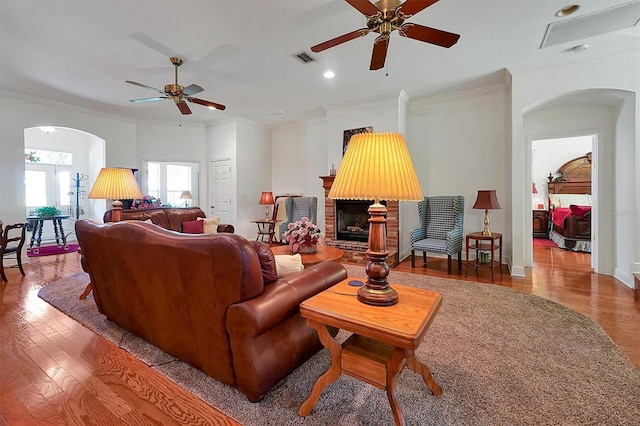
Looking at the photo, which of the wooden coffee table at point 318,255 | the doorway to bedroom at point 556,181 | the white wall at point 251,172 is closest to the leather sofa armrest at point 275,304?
the wooden coffee table at point 318,255

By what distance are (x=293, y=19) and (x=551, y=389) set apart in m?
3.56

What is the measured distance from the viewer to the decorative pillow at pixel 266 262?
159 cm

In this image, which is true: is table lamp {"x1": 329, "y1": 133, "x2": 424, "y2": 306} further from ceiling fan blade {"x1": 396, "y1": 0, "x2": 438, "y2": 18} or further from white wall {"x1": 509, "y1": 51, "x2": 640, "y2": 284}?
white wall {"x1": 509, "y1": 51, "x2": 640, "y2": 284}

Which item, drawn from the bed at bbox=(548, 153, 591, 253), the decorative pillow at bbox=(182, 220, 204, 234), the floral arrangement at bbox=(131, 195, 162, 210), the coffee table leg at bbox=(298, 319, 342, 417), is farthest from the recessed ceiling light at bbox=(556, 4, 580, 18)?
the floral arrangement at bbox=(131, 195, 162, 210)

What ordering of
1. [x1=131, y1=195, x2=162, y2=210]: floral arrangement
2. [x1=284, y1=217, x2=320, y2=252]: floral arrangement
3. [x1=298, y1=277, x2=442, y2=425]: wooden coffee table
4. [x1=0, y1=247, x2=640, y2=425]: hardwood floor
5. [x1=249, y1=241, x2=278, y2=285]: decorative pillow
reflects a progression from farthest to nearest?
[x1=131, y1=195, x2=162, y2=210]: floral arrangement < [x1=284, y1=217, x2=320, y2=252]: floral arrangement < [x1=249, y1=241, x2=278, y2=285]: decorative pillow < [x1=0, y1=247, x2=640, y2=425]: hardwood floor < [x1=298, y1=277, x2=442, y2=425]: wooden coffee table

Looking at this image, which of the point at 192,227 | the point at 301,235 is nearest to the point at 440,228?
the point at 301,235

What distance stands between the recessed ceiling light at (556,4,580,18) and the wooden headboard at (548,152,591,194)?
18.8 ft

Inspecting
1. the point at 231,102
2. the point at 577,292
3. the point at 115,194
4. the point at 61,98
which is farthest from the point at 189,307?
the point at 61,98

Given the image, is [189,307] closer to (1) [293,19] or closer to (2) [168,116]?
(1) [293,19]

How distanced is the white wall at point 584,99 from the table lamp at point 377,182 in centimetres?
345

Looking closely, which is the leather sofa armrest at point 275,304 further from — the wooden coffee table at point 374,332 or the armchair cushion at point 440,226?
the armchair cushion at point 440,226

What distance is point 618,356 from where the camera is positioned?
1967mm

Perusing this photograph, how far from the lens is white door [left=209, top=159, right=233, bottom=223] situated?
6578 mm

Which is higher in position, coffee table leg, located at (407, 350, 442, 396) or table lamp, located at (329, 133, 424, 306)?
table lamp, located at (329, 133, 424, 306)
